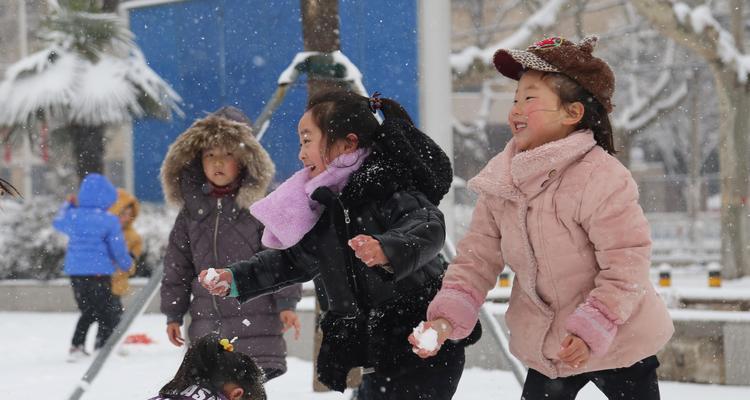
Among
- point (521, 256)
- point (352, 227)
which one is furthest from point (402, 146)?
point (521, 256)

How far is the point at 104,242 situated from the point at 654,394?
6478 millimetres

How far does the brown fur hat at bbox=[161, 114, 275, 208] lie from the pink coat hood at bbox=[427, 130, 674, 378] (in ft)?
5.84

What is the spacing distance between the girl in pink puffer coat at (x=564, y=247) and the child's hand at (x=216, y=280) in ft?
2.55

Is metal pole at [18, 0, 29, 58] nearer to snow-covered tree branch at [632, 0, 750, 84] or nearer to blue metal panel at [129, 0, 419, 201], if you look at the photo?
blue metal panel at [129, 0, 419, 201]

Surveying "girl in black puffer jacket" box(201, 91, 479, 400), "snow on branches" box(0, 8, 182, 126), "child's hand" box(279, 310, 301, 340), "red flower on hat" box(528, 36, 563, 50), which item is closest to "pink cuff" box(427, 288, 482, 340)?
"girl in black puffer jacket" box(201, 91, 479, 400)

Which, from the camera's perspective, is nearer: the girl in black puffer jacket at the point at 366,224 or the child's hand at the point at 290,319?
the girl in black puffer jacket at the point at 366,224

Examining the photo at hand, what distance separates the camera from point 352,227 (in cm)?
314

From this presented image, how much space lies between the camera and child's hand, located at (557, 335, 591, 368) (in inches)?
105

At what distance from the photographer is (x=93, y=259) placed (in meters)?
8.57

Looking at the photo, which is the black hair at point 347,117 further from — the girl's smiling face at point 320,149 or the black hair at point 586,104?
the black hair at point 586,104

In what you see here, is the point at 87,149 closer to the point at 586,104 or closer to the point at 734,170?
the point at 734,170

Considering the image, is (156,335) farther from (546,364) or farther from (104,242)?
(546,364)

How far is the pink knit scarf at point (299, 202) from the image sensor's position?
3203mm

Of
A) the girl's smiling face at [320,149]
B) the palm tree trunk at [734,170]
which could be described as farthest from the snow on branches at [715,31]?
the girl's smiling face at [320,149]
